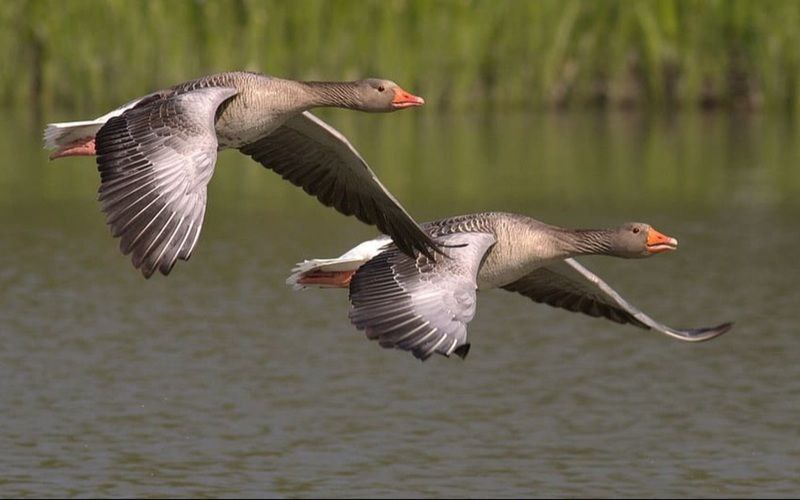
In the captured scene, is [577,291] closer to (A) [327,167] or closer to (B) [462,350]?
(A) [327,167]

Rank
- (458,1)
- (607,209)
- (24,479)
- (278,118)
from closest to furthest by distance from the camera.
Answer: (278,118), (24,479), (607,209), (458,1)

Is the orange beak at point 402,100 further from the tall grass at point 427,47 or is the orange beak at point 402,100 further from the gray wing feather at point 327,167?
the tall grass at point 427,47

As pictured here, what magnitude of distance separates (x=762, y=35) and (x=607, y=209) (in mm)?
9299

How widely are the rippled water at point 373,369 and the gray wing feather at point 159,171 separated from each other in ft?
23.1

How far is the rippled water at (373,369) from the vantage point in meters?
18.4

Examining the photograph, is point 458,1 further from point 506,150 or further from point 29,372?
point 29,372

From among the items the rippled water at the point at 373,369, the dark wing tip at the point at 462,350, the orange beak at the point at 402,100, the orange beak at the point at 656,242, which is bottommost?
the rippled water at the point at 373,369

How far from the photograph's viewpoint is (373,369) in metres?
22.2

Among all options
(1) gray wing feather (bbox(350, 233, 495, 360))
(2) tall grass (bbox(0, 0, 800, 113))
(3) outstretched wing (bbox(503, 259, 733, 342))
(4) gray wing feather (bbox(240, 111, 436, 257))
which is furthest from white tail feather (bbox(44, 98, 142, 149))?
(2) tall grass (bbox(0, 0, 800, 113))

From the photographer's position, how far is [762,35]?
40.9 metres

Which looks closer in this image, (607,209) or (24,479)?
(24,479)

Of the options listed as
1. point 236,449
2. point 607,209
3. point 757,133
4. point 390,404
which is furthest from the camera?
point 757,133

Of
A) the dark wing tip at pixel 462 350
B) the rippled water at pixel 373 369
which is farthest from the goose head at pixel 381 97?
the rippled water at pixel 373 369

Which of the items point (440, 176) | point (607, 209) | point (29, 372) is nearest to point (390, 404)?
point (29, 372)
